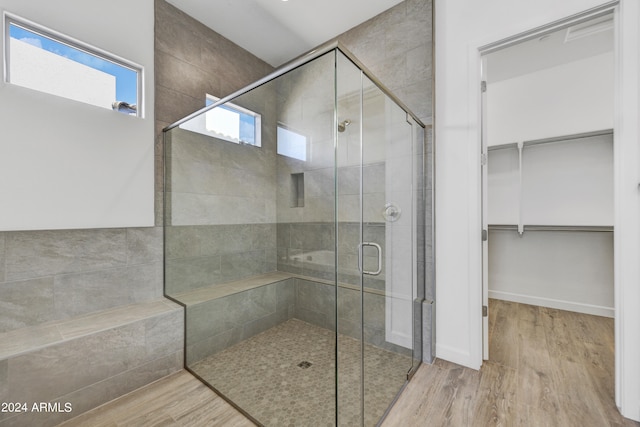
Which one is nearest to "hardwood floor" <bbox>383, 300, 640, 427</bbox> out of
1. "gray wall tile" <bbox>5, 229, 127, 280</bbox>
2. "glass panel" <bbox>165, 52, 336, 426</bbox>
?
"glass panel" <bbox>165, 52, 336, 426</bbox>

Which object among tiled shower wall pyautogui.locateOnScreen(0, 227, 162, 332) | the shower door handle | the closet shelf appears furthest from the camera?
the closet shelf

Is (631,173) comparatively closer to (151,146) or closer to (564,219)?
(564,219)

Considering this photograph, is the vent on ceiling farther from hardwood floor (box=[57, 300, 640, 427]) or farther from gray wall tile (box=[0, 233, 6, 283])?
gray wall tile (box=[0, 233, 6, 283])

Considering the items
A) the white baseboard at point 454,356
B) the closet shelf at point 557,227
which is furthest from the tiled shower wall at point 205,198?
the closet shelf at point 557,227

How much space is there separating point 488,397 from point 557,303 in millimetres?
2217

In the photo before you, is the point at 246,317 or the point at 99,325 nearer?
the point at 99,325

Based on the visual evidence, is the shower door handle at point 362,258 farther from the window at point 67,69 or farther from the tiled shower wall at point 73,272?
the window at point 67,69

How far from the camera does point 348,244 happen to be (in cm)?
127

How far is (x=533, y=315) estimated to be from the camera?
9.17ft

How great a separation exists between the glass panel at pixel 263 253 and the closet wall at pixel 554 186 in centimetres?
282

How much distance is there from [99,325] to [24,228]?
2.18 feet

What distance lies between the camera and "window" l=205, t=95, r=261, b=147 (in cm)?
180

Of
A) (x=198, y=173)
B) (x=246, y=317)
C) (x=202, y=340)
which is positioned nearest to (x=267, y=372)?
(x=246, y=317)

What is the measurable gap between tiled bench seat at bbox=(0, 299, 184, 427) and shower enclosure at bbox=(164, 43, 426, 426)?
0.17 meters
